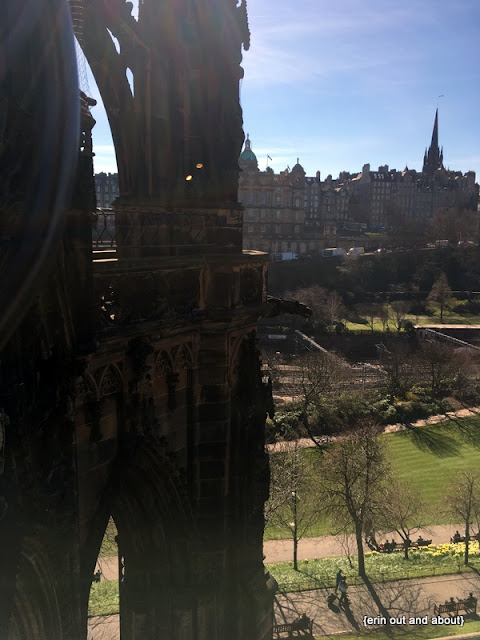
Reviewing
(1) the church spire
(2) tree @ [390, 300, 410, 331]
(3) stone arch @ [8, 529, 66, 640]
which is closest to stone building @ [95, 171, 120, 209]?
(2) tree @ [390, 300, 410, 331]

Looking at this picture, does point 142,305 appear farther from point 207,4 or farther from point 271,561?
point 271,561

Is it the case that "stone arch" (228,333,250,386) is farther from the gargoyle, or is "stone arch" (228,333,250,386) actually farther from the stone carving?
the stone carving

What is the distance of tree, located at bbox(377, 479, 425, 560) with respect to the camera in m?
20.5

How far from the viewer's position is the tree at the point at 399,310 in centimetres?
5930

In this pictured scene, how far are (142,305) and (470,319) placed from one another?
6659 cm

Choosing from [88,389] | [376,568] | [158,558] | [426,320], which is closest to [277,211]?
[426,320]

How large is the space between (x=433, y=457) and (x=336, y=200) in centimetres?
9118

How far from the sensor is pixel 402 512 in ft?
69.1

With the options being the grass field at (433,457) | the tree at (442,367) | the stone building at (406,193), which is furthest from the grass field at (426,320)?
the stone building at (406,193)

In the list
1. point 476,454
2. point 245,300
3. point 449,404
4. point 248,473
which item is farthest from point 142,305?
point 449,404

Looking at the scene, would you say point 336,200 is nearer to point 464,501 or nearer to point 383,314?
point 383,314

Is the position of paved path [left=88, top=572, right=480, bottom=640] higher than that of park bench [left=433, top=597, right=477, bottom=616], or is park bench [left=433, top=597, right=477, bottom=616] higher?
park bench [left=433, top=597, right=477, bottom=616]

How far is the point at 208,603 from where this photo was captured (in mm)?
5895

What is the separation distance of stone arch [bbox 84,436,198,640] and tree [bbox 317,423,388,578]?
15418 mm
